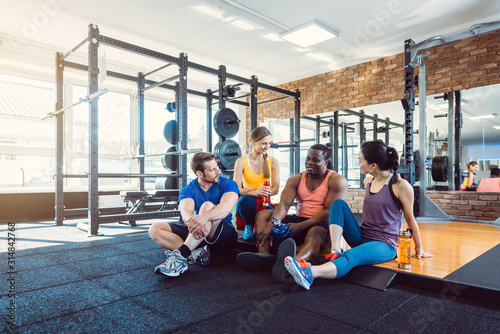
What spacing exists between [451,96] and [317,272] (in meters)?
4.77

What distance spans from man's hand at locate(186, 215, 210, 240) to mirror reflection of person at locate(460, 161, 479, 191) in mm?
4545

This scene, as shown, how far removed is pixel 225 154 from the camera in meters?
4.51

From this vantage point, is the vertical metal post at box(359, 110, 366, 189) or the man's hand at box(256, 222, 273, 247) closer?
the man's hand at box(256, 222, 273, 247)

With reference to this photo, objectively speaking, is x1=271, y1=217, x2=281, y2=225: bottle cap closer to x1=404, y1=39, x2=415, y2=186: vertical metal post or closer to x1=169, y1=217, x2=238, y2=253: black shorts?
x1=169, y1=217, x2=238, y2=253: black shorts

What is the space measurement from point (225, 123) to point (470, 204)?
374 centimetres

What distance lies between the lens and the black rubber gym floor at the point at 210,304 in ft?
4.25

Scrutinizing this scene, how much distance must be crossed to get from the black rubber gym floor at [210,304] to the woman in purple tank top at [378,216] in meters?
0.20

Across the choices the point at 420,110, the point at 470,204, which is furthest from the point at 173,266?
the point at 470,204

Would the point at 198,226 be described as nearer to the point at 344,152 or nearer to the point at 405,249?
the point at 405,249

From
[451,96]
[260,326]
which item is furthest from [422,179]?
[260,326]

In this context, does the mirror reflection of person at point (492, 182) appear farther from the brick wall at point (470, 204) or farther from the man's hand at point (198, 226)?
the man's hand at point (198, 226)

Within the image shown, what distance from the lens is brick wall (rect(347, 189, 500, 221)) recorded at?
4508 millimetres

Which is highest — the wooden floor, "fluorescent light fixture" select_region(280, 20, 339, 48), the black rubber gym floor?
"fluorescent light fixture" select_region(280, 20, 339, 48)

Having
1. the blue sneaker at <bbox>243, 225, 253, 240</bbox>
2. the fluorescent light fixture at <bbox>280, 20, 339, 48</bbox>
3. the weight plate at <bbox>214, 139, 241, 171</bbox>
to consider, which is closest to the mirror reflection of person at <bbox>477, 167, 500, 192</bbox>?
the fluorescent light fixture at <bbox>280, 20, 339, 48</bbox>
